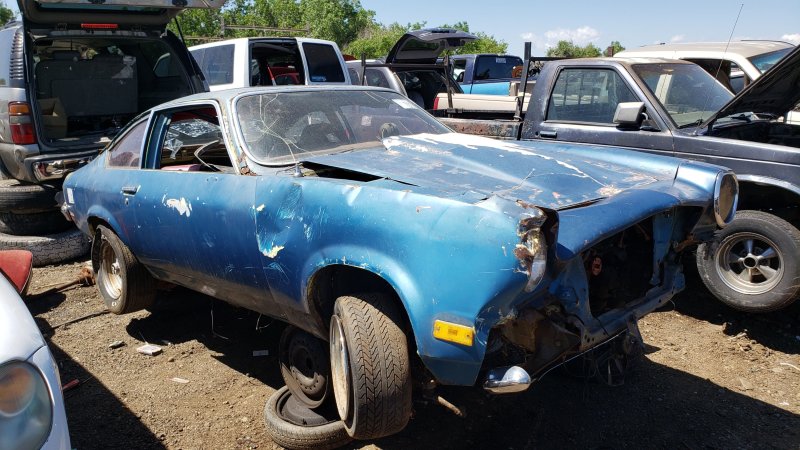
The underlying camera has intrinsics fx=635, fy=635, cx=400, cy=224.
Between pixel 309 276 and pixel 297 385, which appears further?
pixel 297 385

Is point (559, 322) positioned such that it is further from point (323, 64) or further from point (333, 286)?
point (323, 64)

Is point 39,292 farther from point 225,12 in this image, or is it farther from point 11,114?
point 225,12

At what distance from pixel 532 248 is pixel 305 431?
4.91 ft

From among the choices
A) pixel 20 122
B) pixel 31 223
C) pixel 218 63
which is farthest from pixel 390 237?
pixel 218 63

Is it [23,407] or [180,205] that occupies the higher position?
[180,205]

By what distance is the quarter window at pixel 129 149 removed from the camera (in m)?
4.28

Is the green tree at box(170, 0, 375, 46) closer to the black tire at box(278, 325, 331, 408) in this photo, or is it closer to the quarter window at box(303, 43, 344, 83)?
the quarter window at box(303, 43, 344, 83)

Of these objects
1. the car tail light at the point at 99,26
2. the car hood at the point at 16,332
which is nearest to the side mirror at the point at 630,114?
the car hood at the point at 16,332

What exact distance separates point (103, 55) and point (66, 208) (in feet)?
9.42

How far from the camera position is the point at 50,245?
19.8 ft

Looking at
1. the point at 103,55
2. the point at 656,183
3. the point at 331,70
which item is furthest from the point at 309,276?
the point at 331,70

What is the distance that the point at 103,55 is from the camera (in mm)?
7125

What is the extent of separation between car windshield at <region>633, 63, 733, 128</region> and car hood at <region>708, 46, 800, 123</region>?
0.99 feet

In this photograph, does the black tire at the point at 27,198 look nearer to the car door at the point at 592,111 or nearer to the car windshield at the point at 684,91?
the car door at the point at 592,111
